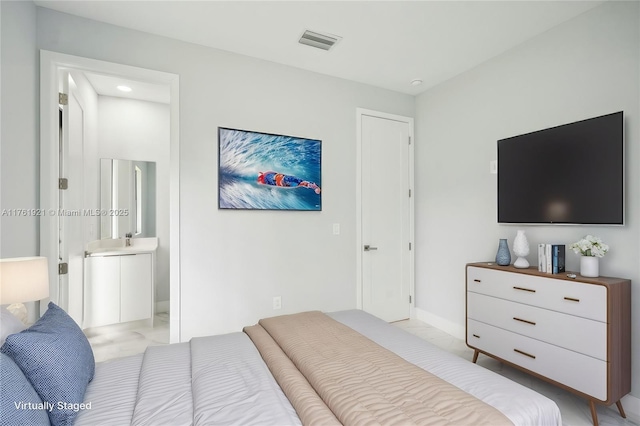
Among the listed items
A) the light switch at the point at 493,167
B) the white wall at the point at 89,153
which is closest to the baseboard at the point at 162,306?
the white wall at the point at 89,153

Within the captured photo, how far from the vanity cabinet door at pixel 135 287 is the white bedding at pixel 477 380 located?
273 centimetres

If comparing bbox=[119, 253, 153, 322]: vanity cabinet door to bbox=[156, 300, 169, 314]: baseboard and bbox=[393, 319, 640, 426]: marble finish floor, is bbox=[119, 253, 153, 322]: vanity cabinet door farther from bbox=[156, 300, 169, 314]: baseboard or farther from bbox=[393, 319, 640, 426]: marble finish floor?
bbox=[393, 319, 640, 426]: marble finish floor

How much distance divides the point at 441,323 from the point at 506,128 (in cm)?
215

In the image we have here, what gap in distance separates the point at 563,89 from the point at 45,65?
12.7ft

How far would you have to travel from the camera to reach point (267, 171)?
3018 millimetres

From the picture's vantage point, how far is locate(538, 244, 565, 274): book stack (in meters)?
2.21

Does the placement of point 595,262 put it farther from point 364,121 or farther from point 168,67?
point 168,67

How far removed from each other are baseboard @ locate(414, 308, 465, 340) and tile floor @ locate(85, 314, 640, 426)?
48mm

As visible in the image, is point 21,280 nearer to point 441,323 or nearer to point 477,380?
point 477,380

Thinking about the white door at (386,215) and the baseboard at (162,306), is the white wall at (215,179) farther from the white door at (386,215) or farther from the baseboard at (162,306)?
the baseboard at (162,306)

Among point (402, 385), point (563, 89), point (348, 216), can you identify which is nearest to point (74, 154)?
point (348, 216)

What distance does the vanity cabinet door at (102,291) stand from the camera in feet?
10.8

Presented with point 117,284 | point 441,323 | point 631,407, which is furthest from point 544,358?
point 117,284

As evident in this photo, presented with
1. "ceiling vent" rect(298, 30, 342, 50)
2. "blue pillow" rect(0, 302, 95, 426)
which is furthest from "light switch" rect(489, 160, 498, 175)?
"blue pillow" rect(0, 302, 95, 426)
